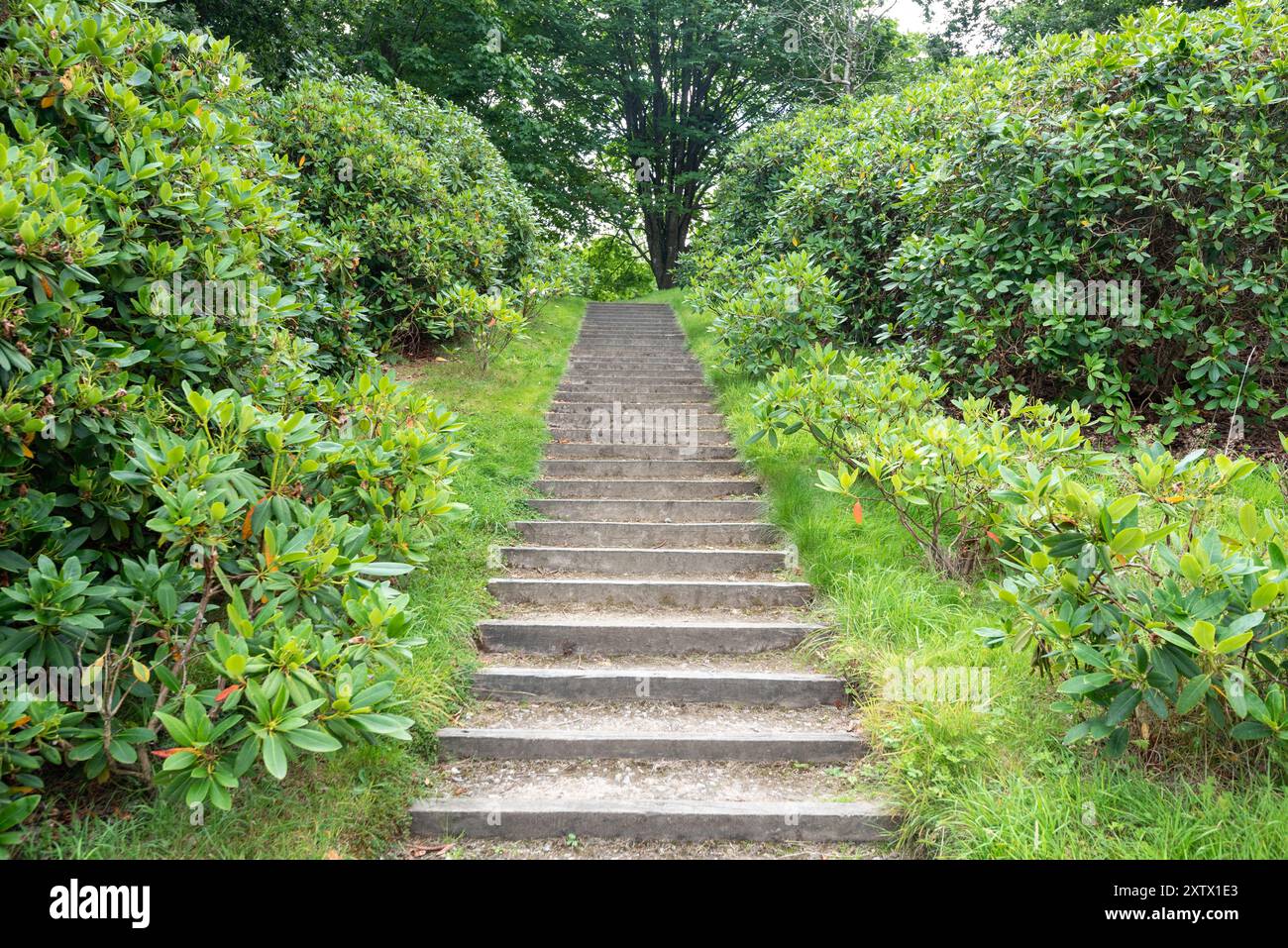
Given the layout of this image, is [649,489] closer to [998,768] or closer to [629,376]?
[629,376]

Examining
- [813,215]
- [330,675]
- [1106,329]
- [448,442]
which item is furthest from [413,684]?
[813,215]

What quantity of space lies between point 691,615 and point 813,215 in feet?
18.1

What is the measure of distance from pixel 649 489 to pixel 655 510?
41 cm

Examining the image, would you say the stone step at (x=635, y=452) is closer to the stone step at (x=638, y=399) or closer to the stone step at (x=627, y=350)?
the stone step at (x=638, y=399)

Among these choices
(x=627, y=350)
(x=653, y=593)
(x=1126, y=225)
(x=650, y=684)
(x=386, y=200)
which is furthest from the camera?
(x=627, y=350)

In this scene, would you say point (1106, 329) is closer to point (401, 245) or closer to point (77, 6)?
point (77, 6)

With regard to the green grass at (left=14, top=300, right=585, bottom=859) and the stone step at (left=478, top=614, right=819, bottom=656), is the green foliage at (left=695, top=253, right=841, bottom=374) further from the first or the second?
the stone step at (left=478, top=614, right=819, bottom=656)

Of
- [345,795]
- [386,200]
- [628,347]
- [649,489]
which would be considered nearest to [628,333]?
[628,347]

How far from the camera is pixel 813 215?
26.8 feet

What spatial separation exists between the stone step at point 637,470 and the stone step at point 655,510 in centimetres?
64

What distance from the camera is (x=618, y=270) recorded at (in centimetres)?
2530

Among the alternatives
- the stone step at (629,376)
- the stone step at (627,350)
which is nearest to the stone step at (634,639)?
A: the stone step at (629,376)

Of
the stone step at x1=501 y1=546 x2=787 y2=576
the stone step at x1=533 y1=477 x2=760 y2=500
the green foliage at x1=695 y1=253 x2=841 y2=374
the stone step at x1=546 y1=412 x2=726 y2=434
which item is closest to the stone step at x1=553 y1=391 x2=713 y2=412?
the stone step at x1=546 y1=412 x2=726 y2=434

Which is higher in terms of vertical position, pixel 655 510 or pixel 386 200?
pixel 386 200
